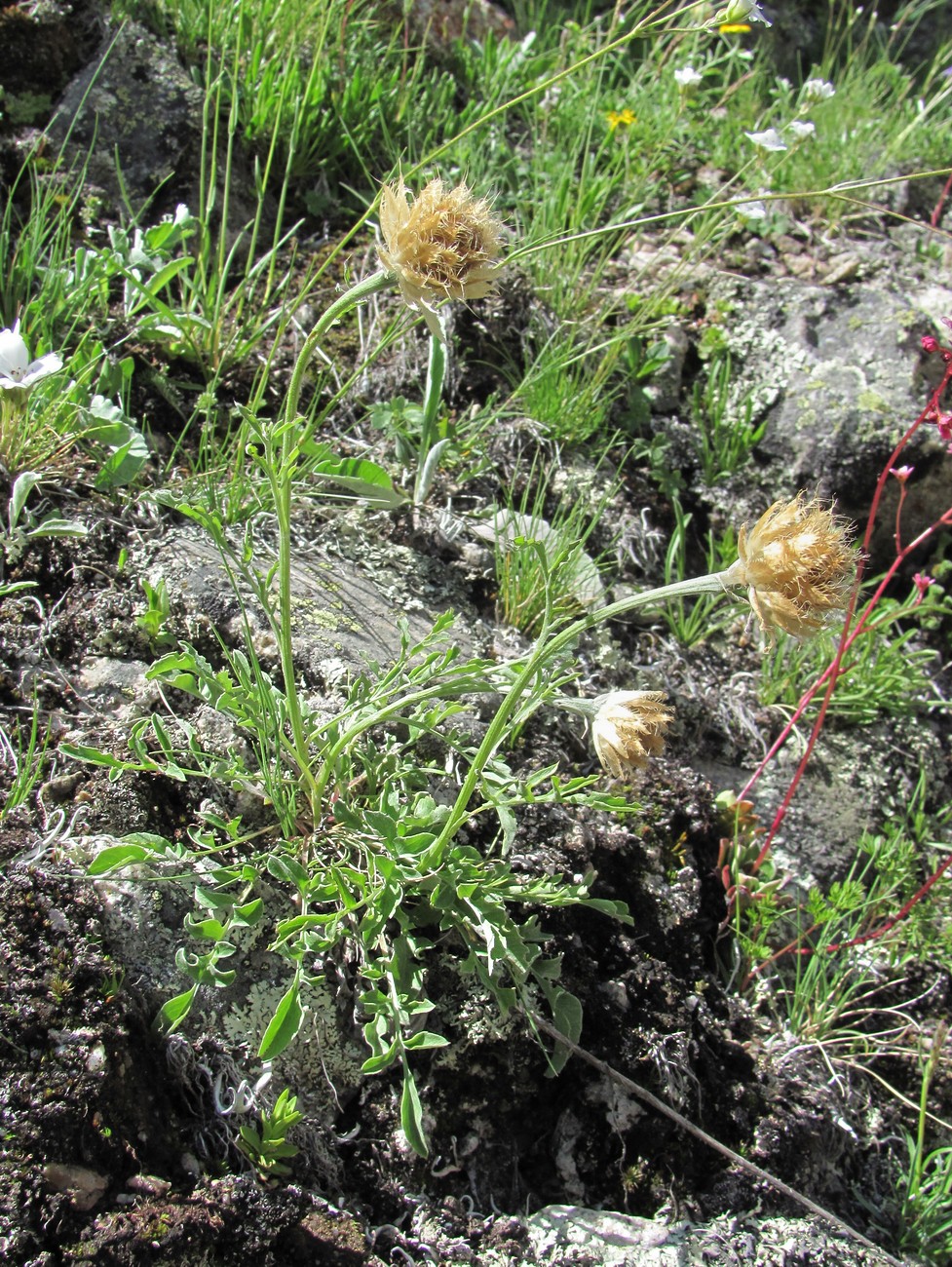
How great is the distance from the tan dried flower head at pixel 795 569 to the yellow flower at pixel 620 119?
101 inches

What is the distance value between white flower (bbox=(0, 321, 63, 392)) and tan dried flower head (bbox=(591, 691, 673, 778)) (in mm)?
1317

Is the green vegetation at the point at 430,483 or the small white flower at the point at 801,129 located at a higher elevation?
the small white flower at the point at 801,129

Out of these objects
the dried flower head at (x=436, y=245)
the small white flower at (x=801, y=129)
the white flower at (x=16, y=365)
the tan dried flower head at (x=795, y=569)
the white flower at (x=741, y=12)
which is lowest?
the white flower at (x=16, y=365)

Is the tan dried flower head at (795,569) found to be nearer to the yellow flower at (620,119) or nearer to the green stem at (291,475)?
the green stem at (291,475)

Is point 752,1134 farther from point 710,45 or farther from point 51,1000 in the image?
point 710,45

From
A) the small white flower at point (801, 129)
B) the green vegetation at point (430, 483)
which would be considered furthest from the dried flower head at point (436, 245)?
the small white flower at point (801, 129)

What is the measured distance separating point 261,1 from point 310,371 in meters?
1.27

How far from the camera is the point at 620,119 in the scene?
138 inches

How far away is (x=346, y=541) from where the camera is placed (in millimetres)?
2582

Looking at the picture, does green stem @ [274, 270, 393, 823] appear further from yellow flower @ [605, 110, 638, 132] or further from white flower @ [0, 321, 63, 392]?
yellow flower @ [605, 110, 638, 132]

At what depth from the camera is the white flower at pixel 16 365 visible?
1.97m

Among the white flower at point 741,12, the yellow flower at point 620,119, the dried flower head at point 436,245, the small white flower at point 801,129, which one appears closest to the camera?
the dried flower head at point 436,245

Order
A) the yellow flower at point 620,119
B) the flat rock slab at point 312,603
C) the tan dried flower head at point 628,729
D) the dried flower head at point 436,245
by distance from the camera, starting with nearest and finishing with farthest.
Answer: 1. the dried flower head at point 436,245
2. the tan dried flower head at point 628,729
3. the flat rock slab at point 312,603
4. the yellow flower at point 620,119

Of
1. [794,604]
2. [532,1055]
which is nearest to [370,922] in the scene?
[532,1055]
